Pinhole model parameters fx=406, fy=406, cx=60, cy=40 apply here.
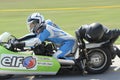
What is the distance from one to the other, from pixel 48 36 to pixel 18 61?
0.83m

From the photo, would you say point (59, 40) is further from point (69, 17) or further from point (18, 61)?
point (69, 17)

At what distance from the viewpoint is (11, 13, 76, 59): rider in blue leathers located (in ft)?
27.5

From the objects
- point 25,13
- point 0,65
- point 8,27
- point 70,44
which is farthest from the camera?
point 25,13

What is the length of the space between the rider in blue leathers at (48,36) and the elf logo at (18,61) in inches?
12.1

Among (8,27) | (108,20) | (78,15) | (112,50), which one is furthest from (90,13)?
(112,50)

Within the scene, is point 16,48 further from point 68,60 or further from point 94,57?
point 94,57

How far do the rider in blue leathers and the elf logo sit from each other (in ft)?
1.01

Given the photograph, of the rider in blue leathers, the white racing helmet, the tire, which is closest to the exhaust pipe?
the rider in blue leathers

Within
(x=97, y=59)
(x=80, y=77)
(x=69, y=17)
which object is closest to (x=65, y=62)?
(x=80, y=77)

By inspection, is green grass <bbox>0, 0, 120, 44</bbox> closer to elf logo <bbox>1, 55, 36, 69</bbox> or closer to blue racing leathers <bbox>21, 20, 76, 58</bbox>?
blue racing leathers <bbox>21, 20, 76, 58</bbox>

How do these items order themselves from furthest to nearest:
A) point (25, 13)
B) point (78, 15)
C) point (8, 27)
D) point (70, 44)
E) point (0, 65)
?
point (25, 13) < point (78, 15) < point (8, 27) < point (70, 44) < point (0, 65)

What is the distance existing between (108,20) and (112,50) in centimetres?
896

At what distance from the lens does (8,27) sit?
1703 cm

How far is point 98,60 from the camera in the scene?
352 inches
